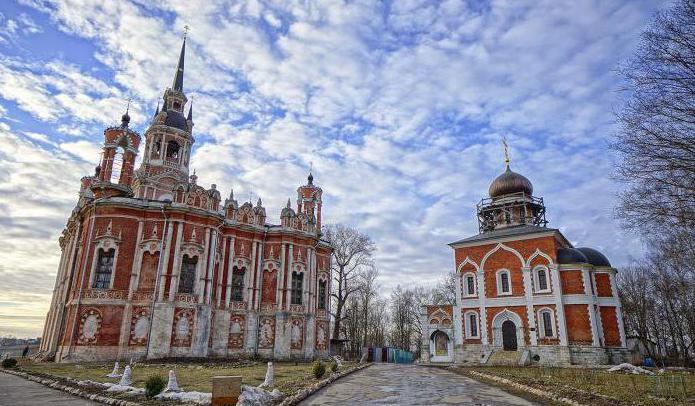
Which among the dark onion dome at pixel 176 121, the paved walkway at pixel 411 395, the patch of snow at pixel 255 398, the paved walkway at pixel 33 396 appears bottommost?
the paved walkway at pixel 33 396

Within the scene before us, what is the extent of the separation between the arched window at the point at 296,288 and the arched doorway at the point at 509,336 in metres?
16.0

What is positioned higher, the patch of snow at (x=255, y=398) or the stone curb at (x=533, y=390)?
the patch of snow at (x=255, y=398)

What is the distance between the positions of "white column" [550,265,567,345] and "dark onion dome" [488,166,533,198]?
9402 mm

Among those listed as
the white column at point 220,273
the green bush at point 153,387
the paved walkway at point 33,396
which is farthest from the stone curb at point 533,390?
the white column at point 220,273

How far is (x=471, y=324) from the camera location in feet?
116

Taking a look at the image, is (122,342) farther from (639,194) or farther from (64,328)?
(639,194)

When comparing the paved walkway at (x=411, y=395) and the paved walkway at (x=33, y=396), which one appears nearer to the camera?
the paved walkway at (x=33, y=396)

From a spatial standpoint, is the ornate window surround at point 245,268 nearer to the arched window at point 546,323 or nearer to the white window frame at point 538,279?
the white window frame at point 538,279

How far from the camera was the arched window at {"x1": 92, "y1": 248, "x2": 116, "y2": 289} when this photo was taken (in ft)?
89.9

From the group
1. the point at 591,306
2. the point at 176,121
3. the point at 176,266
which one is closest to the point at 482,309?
the point at 591,306

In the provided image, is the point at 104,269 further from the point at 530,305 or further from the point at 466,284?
the point at 530,305

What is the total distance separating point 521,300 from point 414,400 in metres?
24.7

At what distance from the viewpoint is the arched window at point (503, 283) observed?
34.4 meters

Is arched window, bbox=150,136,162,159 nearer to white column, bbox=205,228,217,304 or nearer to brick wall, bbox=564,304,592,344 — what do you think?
white column, bbox=205,228,217,304
